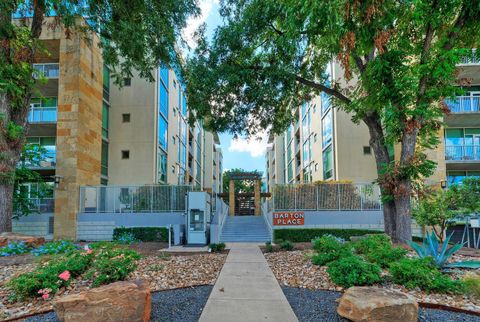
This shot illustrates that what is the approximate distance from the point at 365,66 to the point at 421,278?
6039 millimetres

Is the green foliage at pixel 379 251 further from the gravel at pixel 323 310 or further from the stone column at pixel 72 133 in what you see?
the stone column at pixel 72 133

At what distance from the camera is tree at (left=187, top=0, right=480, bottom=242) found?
22.4ft

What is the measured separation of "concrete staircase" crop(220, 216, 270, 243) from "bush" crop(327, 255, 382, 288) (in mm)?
11248

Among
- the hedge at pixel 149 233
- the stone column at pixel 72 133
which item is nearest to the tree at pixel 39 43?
the stone column at pixel 72 133

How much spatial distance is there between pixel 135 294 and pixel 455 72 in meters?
8.53

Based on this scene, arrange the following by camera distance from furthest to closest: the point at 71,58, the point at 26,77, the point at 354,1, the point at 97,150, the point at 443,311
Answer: the point at 97,150, the point at 71,58, the point at 26,77, the point at 354,1, the point at 443,311

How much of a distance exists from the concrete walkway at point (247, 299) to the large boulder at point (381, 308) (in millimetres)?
769

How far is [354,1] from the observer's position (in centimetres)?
602

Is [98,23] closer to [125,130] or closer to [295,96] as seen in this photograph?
[295,96]

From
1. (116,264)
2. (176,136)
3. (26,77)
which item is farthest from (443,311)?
(176,136)

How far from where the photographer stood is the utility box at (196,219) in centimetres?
→ 1506

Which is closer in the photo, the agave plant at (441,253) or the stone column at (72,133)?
the agave plant at (441,253)

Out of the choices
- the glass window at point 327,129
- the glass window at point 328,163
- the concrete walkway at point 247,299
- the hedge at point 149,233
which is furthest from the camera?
the glass window at point 328,163

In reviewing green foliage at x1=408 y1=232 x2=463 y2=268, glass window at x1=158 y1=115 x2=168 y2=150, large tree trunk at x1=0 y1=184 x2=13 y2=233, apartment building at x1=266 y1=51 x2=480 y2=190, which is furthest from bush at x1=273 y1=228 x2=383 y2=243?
glass window at x1=158 y1=115 x2=168 y2=150
